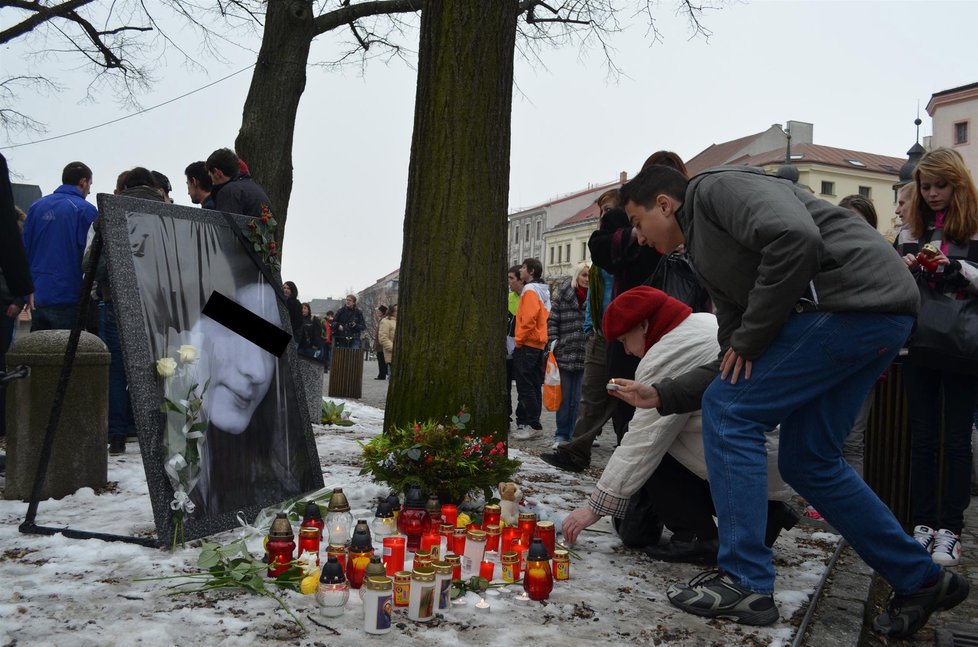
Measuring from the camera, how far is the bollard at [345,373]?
547 inches

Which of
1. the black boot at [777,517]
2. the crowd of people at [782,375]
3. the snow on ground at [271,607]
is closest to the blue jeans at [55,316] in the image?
the snow on ground at [271,607]

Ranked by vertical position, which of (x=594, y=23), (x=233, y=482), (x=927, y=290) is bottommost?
(x=233, y=482)

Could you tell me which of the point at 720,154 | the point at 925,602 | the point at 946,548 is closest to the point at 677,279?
the point at 946,548

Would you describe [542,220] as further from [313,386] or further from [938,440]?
[938,440]

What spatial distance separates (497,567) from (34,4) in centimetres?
1324

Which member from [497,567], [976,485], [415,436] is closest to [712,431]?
[497,567]

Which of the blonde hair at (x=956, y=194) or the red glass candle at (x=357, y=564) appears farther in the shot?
the blonde hair at (x=956, y=194)

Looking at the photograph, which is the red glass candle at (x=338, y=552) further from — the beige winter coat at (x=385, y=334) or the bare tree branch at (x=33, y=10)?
the beige winter coat at (x=385, y=334)

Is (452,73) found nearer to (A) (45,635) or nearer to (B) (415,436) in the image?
(B) (415,436)

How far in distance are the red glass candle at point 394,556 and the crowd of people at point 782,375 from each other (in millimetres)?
755

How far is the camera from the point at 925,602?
10.6 ft

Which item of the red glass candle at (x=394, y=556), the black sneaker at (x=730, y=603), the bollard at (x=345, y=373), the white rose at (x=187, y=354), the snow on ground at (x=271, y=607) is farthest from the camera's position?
the bollard at (x=345, y=373)

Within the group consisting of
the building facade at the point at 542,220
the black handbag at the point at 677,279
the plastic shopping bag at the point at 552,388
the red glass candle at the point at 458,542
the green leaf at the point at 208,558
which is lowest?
the green leaf at the point at 208,558

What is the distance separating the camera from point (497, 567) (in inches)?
150
